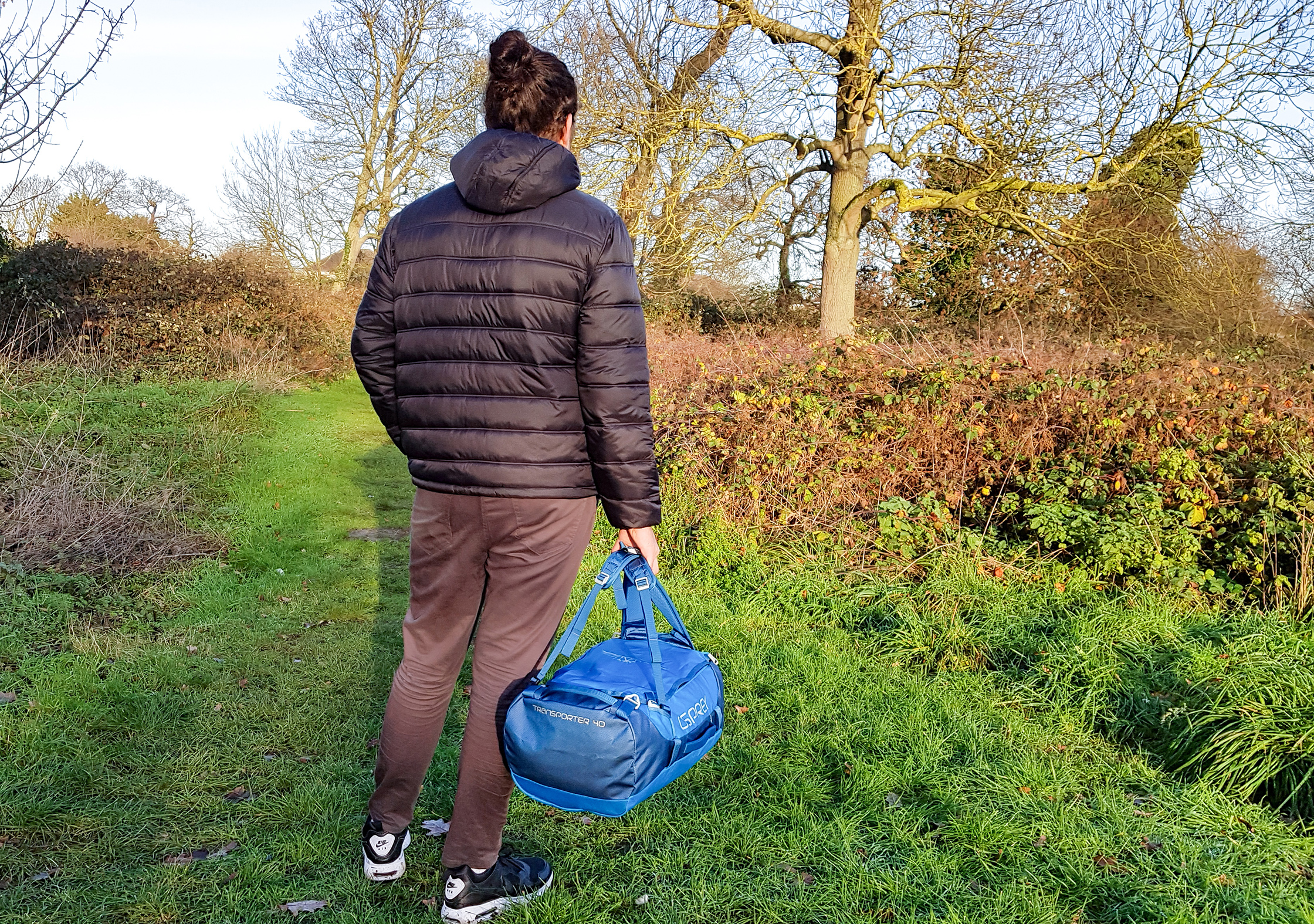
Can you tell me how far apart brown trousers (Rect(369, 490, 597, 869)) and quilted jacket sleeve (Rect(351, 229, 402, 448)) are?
32 cm

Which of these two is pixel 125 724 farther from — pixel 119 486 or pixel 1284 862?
pixel 1284 862

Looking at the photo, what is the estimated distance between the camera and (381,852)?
2.63m

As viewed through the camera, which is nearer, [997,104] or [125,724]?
[125,724]

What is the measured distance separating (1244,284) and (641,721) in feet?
38.4

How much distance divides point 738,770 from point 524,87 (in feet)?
8.34

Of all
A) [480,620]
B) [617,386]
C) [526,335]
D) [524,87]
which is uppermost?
[524,87]

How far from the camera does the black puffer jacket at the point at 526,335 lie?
87.1 inches

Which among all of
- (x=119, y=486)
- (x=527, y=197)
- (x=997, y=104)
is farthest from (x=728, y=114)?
(x=527, y=197)

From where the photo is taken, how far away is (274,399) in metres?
12.3

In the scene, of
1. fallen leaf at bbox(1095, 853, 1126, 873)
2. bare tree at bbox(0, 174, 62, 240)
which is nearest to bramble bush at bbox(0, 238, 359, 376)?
bare tree at bbox(0, 174, 62, 240)

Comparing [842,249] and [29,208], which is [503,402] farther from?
[29,208]

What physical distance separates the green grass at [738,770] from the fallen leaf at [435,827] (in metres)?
0.05

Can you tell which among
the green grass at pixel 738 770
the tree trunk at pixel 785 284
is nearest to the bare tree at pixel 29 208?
the green grass at pixel 738 770

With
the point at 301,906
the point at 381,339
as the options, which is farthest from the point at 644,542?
the point at 301,906
